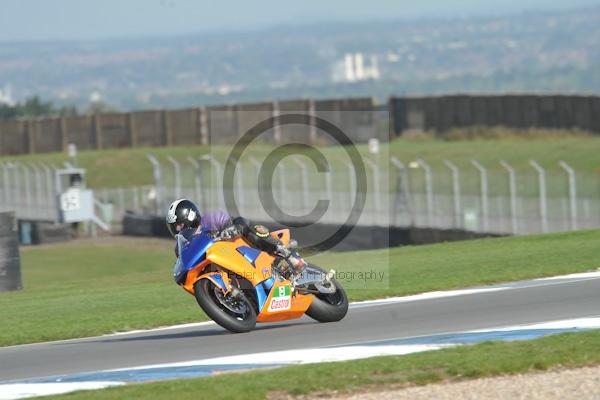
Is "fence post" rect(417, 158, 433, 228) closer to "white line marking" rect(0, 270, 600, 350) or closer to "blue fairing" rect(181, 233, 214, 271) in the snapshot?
"white line marking" rect(0, 270, 600, 350)

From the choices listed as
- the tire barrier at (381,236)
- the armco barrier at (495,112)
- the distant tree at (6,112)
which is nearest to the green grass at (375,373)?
the tire barrier at (381,236)

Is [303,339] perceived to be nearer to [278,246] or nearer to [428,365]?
[278,246]

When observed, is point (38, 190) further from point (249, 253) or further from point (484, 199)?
point (249, 253)

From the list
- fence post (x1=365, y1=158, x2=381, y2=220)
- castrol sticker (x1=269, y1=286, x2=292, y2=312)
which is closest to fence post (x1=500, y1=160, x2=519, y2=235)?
fence post (x1=365, y1=158, x2=381, y2=220)

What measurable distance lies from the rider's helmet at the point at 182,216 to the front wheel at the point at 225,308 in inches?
24.1

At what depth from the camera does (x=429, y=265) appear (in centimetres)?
1830

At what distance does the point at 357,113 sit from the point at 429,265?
4761 centimetres

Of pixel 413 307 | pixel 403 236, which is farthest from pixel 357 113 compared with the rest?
pixel 413 307

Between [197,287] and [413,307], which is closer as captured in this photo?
[197,287]

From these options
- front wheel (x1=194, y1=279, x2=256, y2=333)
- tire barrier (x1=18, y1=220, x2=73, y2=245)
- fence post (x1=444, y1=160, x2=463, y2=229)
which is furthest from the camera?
tire barrier (x1=18, y1=220, x2=73, y2=245)

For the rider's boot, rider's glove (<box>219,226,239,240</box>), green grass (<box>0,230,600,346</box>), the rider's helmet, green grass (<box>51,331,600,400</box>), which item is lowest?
green grass (<box>0,230,600,346</box>)

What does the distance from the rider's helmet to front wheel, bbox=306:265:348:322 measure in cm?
123

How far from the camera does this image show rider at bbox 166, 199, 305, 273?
492 inches

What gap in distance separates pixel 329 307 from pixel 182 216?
5.47 feet
